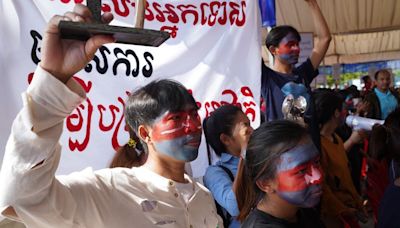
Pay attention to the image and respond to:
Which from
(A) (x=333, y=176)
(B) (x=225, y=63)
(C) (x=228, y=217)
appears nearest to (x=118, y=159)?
(C) (x=228, y=217)

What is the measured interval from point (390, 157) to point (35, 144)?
2209 millimetres

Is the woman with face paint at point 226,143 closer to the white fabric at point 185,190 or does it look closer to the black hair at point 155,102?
the white fabric at point 185,190

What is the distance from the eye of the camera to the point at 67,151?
2105mm

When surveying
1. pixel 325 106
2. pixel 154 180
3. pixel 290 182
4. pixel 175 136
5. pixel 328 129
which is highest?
pixel 175 136

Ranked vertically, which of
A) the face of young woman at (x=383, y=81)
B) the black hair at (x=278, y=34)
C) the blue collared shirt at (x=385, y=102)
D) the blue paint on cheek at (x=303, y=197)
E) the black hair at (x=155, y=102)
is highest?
the black hair at (x=278, y=34)

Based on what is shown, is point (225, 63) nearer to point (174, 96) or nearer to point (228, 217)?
point (228, 217)

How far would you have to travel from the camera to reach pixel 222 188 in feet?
6.77

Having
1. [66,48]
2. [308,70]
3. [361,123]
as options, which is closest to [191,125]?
[66,48]

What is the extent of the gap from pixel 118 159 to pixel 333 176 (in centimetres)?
142

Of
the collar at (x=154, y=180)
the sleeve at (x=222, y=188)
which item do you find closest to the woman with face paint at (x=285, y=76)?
the sleeve at (x=222, y=188)

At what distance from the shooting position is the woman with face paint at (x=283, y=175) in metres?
1.55

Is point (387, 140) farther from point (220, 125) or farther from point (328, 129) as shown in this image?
point (220, 125)

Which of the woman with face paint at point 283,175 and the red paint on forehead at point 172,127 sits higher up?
the red paint on forehead at point 172,127

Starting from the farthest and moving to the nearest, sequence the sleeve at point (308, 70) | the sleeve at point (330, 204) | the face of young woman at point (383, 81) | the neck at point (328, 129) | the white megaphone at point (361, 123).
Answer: the face of young woman at point (383, 81), the white megaphone at point (361, 123), the neck at point (328, 129), the sleeve at point (308, 70), the sleeve at point (330, 204)
